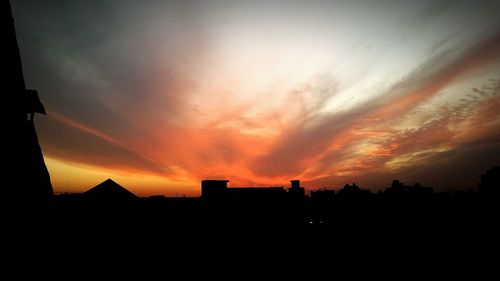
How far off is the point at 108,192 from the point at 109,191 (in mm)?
102

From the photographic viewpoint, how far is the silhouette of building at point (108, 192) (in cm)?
1902

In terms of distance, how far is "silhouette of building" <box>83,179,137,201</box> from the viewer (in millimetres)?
19016

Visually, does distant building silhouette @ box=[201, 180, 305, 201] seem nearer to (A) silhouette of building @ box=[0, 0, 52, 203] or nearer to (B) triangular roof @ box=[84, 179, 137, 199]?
(B) triangular roof @ box=[84, 179, 137, 199]

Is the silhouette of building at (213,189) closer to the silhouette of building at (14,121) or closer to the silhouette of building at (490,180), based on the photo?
the silhouette of building at (14,121)

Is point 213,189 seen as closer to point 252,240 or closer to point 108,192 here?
point 252,240

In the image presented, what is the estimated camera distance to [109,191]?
63.8 ft

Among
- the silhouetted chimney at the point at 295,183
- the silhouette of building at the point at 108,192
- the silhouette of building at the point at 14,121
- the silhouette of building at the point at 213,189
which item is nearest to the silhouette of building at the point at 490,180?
the silhouetted chimney at the point at 295,183

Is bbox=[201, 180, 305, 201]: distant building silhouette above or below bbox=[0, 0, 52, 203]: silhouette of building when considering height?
below

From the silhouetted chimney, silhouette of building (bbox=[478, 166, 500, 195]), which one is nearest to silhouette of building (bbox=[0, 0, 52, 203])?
the silhouetted chimney

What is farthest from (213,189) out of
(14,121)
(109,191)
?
(14,121)

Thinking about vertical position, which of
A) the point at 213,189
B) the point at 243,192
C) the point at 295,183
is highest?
the point at 295,183

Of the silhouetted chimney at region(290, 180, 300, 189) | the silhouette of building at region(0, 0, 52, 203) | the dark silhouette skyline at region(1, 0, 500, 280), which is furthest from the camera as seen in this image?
the silhouetted chimney at region(290, 180, 300, 189)

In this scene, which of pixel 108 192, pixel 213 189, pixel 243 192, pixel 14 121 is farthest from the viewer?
pixel 243 192

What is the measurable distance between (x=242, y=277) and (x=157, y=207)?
9.27 m
